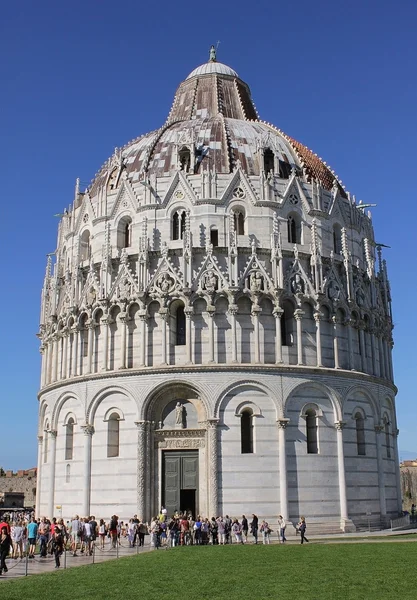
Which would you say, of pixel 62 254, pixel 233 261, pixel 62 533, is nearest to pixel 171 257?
pixel 233 261

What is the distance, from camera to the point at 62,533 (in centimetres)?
2694

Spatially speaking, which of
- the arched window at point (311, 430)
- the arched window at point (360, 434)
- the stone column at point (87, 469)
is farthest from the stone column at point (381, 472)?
the stone column at point (87, 469)

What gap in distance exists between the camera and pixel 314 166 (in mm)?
47188

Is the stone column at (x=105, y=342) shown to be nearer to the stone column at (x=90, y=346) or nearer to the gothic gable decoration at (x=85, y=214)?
the stone column at (x=90, y=346)

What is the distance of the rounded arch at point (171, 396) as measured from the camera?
3738 centimetres

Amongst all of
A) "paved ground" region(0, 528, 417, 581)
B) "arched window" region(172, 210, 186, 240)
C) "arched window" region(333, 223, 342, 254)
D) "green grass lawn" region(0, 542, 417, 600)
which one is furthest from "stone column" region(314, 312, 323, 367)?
"green grass lawn" region(0, 542, 417, 600)

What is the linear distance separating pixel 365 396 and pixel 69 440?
56.7 ft

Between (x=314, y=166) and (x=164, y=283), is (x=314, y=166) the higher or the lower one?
the higher one

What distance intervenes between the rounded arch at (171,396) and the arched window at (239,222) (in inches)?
376

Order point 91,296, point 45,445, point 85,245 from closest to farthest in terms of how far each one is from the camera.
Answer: point 91,296 → point 45,445 → point 85,245

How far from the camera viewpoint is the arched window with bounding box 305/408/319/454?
3828cm

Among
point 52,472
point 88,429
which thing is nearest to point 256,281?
point 88,429

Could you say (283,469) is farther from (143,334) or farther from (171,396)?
(143,334)

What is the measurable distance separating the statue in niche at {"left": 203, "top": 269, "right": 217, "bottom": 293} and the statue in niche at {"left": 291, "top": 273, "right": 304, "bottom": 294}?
4547 millimetres
